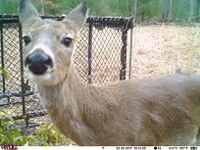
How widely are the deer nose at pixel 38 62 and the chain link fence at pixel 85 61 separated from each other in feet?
6.62

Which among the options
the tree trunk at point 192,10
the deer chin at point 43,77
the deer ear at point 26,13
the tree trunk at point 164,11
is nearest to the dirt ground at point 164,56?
the tree trunk at point 192,10

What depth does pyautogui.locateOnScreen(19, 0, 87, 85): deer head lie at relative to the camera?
8.14 ft

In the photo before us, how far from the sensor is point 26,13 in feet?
10.3

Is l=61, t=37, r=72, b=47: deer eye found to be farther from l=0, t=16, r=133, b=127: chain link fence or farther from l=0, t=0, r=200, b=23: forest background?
l=0, t=0, r=200, b=23: forest background

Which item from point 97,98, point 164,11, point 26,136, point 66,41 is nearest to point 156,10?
point 164,11

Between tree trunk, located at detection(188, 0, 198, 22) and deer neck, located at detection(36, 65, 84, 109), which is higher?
tree trunk, located at detection(188, 0, 198, 22)

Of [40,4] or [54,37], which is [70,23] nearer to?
[54,37]

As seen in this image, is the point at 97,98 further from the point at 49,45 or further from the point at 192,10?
the point at 192,10

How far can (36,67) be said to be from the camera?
2459 mm

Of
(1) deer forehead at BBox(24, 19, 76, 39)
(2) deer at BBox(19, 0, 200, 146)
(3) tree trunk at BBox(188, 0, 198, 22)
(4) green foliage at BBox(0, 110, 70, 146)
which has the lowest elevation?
(4) green foliage at BBox(0, 110, 70, 146)

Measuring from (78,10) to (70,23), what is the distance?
0.15 metres

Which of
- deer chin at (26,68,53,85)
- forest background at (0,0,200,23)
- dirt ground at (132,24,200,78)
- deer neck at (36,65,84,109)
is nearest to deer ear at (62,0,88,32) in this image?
deer neck at (36,65,84,109)

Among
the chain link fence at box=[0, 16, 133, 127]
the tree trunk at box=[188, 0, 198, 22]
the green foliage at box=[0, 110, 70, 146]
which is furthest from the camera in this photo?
the tree trunk at box=[188, 0, 198, 22]

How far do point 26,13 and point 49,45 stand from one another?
63 centimetres
